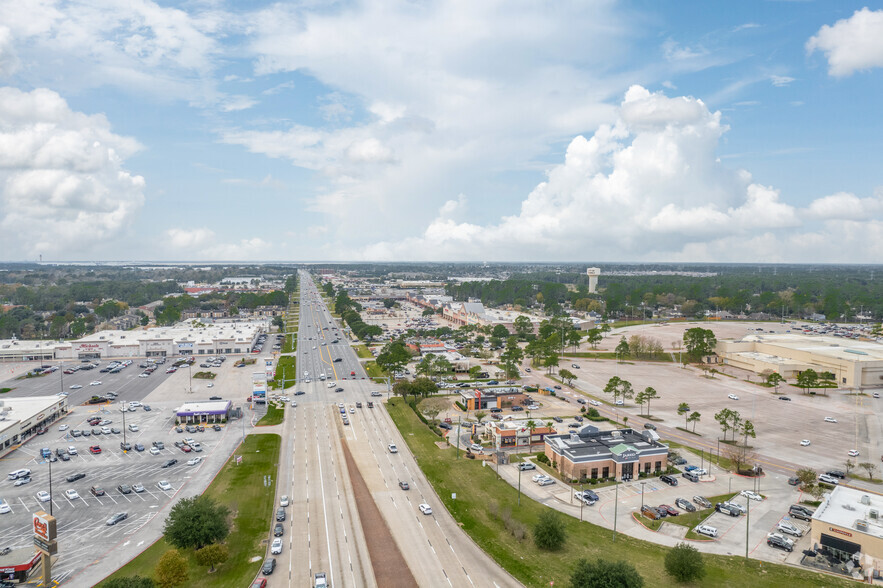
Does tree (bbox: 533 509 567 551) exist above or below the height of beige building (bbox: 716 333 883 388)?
below

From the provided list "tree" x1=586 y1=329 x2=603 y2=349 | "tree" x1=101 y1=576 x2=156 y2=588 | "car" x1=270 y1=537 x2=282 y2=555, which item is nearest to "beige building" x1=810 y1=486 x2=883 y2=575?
"car" x1=270 y1=537 x2=282 y2=555

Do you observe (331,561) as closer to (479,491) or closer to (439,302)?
(479,491)

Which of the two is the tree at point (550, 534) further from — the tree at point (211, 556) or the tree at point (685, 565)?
the tree at point (211, 556)

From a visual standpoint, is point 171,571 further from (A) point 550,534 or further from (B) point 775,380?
(B) point 775,380

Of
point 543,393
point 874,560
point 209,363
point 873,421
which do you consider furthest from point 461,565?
point 209,363

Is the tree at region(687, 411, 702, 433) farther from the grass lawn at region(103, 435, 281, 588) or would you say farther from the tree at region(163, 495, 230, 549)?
the tree at region(163, 495, 230, 549)

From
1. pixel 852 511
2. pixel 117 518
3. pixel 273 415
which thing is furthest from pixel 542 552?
pixel 273 415
